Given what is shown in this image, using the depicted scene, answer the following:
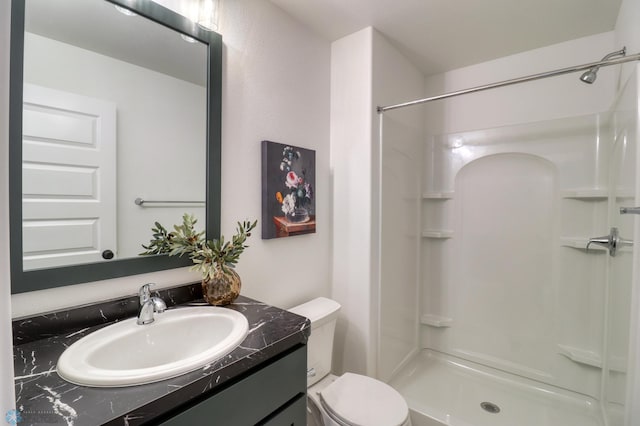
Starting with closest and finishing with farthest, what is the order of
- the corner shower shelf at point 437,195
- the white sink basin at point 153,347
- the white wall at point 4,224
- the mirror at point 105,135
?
1. the white wall at point 4,224
2. the white sink basin at point 153,347
3. the mirror at point 105,135
4. the corner shower shelf at point 437,195

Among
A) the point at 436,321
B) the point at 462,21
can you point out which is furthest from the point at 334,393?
the point at 462,21

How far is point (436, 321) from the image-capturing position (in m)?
2.43

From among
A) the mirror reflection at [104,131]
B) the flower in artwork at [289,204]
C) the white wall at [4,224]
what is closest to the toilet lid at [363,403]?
the flower in artwork at [289,204]

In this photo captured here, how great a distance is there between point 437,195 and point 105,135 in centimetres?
221

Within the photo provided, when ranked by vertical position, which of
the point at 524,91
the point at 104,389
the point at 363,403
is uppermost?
the point at 524,91

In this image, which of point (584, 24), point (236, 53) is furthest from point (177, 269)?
point (584, 24)

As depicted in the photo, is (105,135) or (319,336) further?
(319,336)

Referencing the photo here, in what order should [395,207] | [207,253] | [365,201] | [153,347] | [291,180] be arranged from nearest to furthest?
[153,347], [207,253], [291,180], [365,201], [395,207]

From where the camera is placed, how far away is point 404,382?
2.08 metres

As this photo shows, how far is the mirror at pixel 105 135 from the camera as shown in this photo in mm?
898

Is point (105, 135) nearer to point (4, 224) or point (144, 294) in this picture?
point (144, 294)

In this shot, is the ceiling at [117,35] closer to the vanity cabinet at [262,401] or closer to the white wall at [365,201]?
the white wall at [365,201]

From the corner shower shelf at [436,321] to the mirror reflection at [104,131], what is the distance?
6.54 ft

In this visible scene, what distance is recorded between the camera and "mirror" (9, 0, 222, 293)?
0.90m
